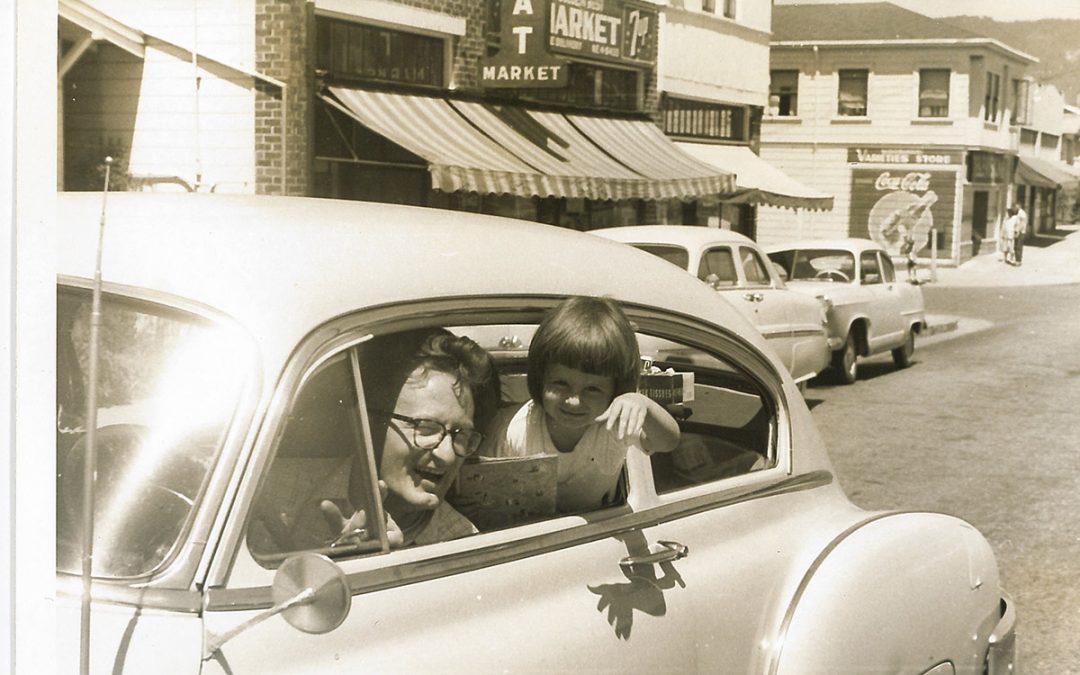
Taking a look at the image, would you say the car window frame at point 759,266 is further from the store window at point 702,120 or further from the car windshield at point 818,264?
the car windshield at point 818,264

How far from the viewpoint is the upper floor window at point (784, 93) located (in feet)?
64.9

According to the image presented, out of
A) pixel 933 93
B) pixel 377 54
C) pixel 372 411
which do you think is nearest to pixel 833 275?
pixel 377 54


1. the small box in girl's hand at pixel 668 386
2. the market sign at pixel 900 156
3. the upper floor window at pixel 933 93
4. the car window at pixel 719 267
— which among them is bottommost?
the small box in girl's hand at pixel 668 386

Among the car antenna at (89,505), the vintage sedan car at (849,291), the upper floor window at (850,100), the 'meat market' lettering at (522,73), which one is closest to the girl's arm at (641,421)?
the car antenna at (89,505)

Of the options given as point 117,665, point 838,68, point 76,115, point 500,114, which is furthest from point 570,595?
point 838,68

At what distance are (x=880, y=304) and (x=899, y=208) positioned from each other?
1391 centimetres

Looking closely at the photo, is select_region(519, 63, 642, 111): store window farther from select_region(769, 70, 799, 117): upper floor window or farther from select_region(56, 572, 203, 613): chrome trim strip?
select_region(769, 70, 799, 117): upper floor window

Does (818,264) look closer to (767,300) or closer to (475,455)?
(767,300)

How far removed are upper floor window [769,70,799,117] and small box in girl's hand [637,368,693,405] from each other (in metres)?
16.1

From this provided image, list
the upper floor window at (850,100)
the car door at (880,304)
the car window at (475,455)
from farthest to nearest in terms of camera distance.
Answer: the upper floor window at (850,100)
the car door at (880,304)
the car window at (475,455)

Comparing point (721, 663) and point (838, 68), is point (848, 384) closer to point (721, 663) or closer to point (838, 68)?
point (838, 68)

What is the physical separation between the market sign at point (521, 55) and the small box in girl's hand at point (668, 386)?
1622 millimetres

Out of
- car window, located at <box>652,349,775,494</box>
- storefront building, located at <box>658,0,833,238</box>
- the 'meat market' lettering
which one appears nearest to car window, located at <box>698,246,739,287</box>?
storefront building, located at <box>658,0,833,238</box>

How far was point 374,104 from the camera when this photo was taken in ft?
12.0
